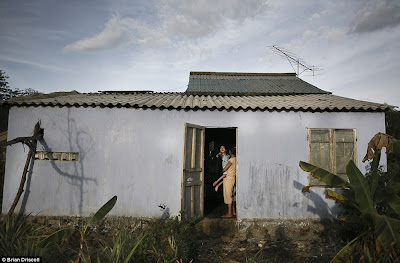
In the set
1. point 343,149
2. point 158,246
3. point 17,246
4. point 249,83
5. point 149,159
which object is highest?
point 249,83

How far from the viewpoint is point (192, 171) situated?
18.1ft

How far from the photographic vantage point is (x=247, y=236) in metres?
5.51

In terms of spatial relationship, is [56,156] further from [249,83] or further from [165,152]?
[249,83]

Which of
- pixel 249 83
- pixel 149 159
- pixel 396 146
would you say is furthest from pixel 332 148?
pixel 249 83

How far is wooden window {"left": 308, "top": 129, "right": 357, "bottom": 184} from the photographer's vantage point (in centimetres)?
568

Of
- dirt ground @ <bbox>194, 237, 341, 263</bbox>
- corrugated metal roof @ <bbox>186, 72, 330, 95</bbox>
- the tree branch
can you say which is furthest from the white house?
corrugated metal roof @ <bbox>186, 72, 330, 95</bbox>

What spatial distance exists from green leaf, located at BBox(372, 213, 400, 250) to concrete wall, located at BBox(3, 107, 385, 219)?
299 centimetres

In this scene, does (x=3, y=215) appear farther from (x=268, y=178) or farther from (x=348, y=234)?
(x=348, y=234)

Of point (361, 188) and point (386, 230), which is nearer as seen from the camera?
point (386, 230)

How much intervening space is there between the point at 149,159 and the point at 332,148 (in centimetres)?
452

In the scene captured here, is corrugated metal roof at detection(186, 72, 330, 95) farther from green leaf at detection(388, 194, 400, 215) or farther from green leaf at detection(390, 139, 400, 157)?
green leaf at detection(388, 194, 400, 215)

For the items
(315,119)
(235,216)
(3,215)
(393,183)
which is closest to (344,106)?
(315,119)

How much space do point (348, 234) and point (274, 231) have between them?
5.20 ft

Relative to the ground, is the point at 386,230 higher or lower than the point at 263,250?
higher
